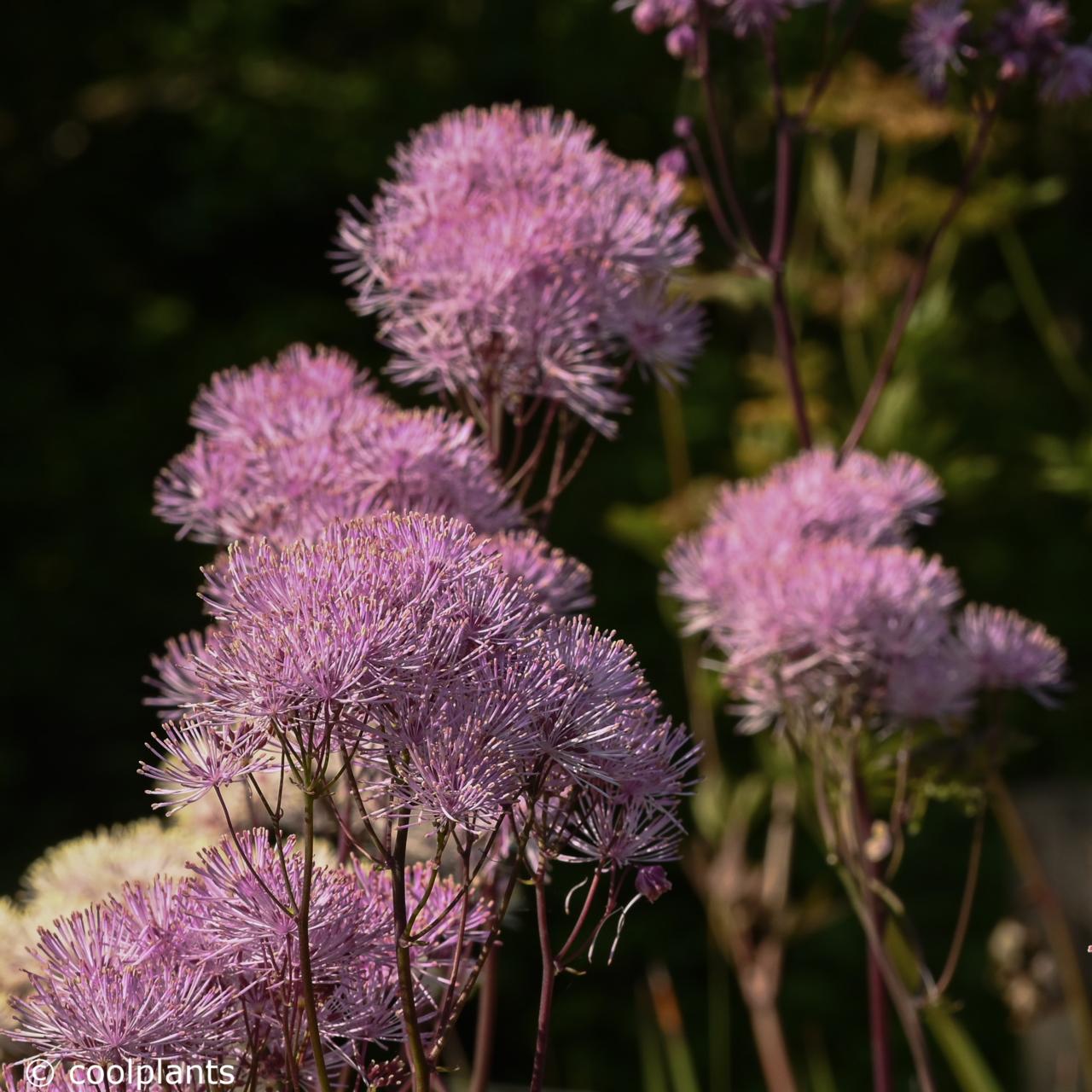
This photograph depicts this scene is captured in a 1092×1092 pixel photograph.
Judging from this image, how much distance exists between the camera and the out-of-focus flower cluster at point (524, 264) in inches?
67.2

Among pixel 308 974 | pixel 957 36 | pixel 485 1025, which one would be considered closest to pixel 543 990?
pixel 308 974

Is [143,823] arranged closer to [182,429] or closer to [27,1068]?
[27,1068]

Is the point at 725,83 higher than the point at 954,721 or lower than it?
higher

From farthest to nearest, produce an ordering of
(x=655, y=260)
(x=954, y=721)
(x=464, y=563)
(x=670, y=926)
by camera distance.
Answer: (x=670, y=926), (x=954, y=721), (x=655, y=260), (x=464, y=563)

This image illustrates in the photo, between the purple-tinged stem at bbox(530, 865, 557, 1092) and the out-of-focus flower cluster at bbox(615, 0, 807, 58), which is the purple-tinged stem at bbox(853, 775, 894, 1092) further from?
the out-of-focus flower cluster at bbox(615, 0, 807, 58)

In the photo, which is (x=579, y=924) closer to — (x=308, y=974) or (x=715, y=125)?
(x=308, y=974)

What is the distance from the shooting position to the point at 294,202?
276 inches

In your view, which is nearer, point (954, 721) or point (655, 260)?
point (655, 260)

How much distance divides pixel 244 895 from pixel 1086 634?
6.24 meters

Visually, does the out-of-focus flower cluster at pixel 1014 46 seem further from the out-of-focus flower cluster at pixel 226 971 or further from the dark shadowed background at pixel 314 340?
the dark shadowed background at pixel 314 340

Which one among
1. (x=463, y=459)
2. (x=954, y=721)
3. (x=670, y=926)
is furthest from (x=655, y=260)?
(x=670, y=926)

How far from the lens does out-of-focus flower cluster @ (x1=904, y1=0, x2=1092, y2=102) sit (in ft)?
7.25

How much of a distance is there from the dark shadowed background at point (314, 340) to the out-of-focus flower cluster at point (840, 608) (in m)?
3.31

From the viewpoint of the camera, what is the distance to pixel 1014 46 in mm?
2229
